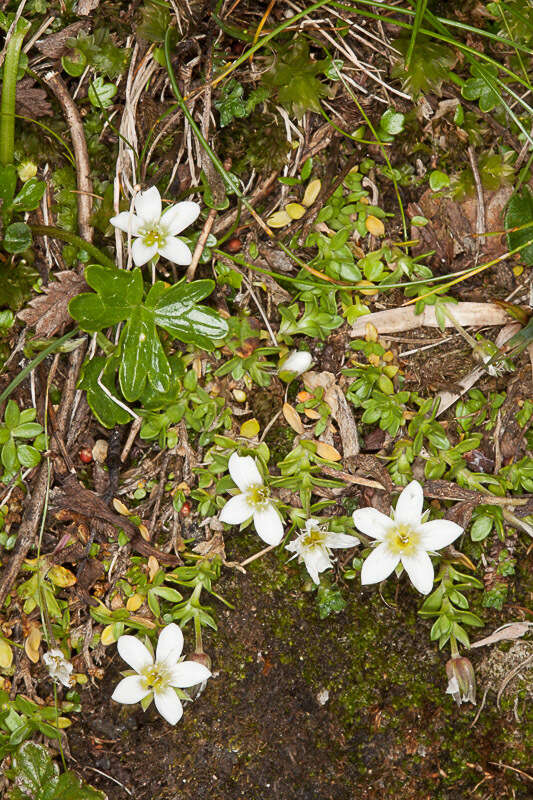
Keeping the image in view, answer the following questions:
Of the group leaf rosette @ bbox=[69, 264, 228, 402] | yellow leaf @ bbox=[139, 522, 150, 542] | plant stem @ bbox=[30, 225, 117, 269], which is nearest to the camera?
leaf rosette @ bbox=[69, 264, 228, 402]

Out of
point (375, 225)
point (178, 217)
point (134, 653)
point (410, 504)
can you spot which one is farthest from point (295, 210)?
point (134, 653)

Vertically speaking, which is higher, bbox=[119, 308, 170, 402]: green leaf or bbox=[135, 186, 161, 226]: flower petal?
bbox=[135, 186, 161, 226]: flower petal

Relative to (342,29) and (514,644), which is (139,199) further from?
(514,644)

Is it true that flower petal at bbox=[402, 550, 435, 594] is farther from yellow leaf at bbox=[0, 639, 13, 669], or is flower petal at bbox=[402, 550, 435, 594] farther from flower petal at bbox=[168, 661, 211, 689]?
yellow leaf at bbox=[0, 639, 13, 669]

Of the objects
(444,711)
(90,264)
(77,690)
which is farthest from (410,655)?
(90,264)

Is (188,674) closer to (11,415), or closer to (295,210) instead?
(11,415)

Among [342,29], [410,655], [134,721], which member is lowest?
[134,721]

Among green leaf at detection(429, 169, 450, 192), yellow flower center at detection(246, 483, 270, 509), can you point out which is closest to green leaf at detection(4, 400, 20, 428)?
yellow flower center at detection(246, 483, 270, 509)

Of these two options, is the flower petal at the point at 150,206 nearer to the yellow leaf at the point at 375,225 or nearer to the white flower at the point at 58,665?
the yellow leaf at the point at 375,225
